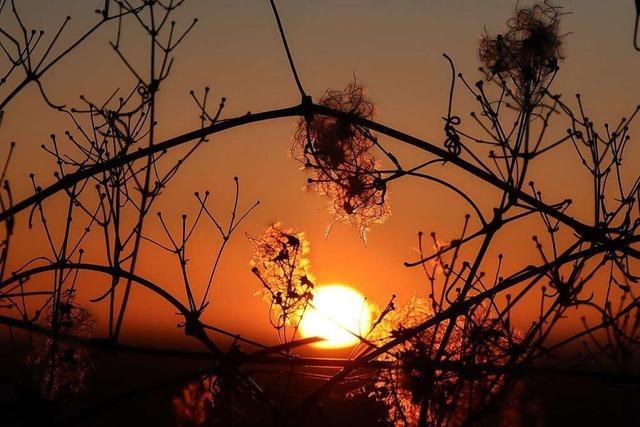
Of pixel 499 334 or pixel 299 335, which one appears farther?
pixel 299 335

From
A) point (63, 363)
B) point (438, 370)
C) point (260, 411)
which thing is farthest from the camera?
point (63, 363)

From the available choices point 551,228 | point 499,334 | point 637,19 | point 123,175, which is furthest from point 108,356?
point 637,19

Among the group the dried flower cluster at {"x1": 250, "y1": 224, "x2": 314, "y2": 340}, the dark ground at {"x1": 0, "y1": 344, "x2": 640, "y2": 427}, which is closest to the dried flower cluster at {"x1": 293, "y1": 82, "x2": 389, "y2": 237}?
the dried flower cluster at {"x1": 250, "y1": 224, "x2": 314, "y2": 340}

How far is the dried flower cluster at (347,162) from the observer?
329 cm

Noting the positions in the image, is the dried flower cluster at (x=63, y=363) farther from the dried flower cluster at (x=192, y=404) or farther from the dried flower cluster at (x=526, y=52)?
the dried flower cluster at (x=526, y=52)

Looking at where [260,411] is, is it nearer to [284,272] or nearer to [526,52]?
[284,272]

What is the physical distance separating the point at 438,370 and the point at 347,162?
99 cm

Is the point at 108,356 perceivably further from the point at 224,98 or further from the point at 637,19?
the point at 637,19

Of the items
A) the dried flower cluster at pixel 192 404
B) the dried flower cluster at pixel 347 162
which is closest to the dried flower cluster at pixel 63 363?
the dried flower cluster at pixel 192 404

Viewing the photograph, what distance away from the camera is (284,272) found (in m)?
3.54

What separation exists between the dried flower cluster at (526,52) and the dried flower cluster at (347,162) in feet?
2.07

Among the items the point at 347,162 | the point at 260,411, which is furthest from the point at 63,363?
the point at 347,162

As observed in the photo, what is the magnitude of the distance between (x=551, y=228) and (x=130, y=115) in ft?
5.68

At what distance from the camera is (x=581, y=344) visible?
294 centimetres
